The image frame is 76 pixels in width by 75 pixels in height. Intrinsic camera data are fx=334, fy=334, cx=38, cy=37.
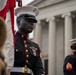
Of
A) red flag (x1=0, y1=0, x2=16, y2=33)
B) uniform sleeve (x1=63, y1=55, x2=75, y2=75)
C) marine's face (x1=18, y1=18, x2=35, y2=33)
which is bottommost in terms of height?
uniform sleeve (x1=63, y1=55, x2=75, y2=75)

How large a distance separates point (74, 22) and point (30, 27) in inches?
1605

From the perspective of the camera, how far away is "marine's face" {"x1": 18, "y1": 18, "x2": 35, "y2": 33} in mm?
5773

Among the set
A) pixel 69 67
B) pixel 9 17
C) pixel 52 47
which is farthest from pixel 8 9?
pixel 52 47

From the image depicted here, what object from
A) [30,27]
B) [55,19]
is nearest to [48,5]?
[55,19]

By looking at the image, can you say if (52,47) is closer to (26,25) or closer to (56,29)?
(56,29)

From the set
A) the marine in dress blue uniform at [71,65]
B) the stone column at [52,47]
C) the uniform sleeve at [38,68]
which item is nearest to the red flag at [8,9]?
the uniform sleeve at [38,68]

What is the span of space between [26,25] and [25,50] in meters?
0.43

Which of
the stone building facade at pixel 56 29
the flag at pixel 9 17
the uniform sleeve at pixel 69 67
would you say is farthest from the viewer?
the stone building facade at pixel 56 29

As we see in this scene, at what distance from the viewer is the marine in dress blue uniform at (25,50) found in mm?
5625

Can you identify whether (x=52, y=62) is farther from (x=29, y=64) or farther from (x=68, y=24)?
(x=29, y=64)

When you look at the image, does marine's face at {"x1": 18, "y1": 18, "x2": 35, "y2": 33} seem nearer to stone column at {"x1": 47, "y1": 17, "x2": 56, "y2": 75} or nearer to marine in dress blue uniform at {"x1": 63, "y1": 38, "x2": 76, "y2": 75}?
marine in dress blue uniform at {"x1": 63, "y1": 38, "x2": 76, "y2": 75}

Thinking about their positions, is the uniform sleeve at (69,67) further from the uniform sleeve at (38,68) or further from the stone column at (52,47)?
the stone column at (52,47)

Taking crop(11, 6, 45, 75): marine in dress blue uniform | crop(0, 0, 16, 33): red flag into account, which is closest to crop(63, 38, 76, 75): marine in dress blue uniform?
crop(11, 6, 45, 75): marine in dress blue uniform

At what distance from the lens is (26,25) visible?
5.78 m
